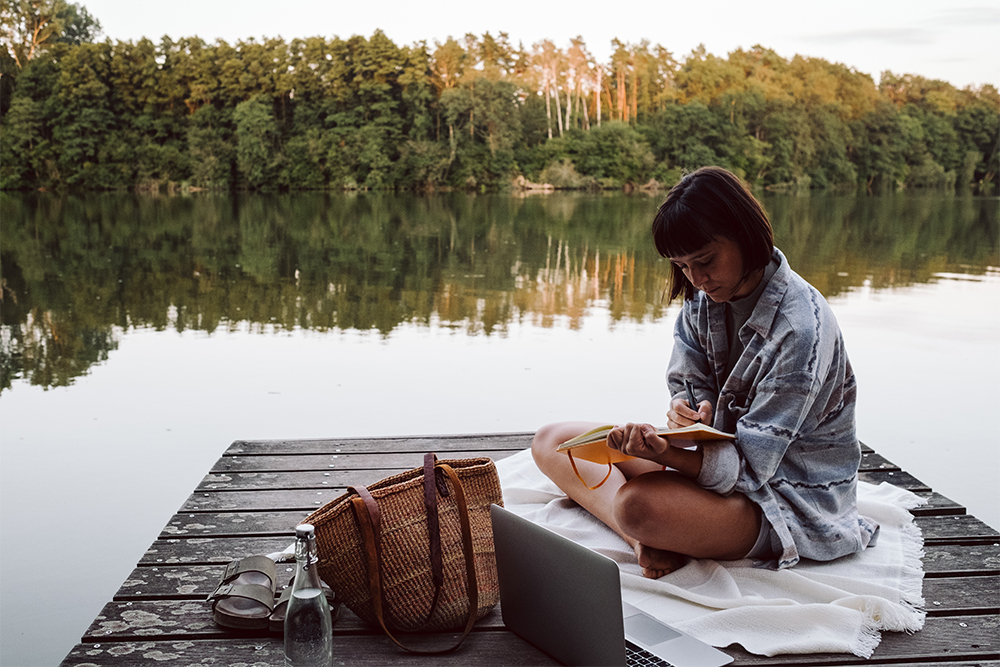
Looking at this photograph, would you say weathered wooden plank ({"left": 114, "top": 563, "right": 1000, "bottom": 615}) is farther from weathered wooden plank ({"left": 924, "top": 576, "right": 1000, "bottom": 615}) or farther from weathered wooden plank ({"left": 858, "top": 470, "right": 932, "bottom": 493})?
weathered wooden plank ({"left": 858, "top": 470, "right": 932, "bottom": 493})

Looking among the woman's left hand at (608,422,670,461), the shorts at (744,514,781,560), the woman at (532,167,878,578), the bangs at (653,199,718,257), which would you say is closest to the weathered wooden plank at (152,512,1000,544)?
the woman at (532,167,878,578)

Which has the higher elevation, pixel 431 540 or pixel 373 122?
pixel 373 122

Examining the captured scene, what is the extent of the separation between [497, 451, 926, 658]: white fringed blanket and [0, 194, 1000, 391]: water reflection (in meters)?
4.09

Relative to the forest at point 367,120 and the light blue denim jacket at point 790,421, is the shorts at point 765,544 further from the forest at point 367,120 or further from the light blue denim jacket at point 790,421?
the forest at point 367,120

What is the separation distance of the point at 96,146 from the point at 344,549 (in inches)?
1230

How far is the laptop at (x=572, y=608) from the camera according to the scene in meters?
1.55

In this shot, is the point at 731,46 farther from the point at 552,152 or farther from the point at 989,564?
the point at 989,564

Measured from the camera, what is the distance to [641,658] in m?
1.74

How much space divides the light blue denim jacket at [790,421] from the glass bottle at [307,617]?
0.87 m

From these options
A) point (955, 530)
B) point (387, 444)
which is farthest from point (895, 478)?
point (387, 444)

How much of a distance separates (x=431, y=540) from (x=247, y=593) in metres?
0.41

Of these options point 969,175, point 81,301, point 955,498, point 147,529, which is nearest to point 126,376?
point 147,529

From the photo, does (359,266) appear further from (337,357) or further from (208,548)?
(208,548)

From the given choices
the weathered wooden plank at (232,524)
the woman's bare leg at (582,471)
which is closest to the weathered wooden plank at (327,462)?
the weathered wooden plank at (232,524)
